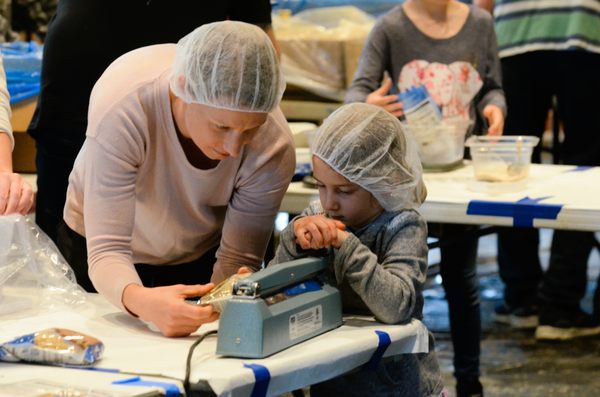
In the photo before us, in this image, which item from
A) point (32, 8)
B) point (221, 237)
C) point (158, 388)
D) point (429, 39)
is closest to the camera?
point (158, 388)

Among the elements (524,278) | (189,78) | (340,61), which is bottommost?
→ (524,278)

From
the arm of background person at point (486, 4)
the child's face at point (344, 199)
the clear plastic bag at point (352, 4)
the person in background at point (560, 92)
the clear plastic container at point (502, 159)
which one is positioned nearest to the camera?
the child's face at point (344, 199)

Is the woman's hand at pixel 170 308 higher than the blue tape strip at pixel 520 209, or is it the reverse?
the woman's hand at pixel 170 308

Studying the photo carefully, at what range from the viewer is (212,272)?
8.04 feet

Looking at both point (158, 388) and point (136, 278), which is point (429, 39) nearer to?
point (136, 278)

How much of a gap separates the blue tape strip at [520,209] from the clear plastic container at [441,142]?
16.7 inches

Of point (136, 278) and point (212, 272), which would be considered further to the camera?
point (212, 272)

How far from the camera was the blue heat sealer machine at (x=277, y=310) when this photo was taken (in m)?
1.83

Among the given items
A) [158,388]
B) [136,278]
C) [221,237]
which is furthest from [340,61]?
[158,388]

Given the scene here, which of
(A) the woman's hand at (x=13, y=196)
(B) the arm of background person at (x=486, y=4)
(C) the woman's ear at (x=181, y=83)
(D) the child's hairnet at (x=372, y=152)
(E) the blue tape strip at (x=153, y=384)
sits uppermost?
(C) the woman's ear at (x=181, y=83)

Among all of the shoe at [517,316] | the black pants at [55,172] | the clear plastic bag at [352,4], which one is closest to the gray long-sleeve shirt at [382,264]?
the black pants at [55,172]

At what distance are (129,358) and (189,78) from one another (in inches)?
20.6

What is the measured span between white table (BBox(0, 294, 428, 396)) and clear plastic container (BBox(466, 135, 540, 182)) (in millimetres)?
1106

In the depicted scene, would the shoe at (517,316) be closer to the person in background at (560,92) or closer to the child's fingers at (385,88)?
the person in background at (560,92)
